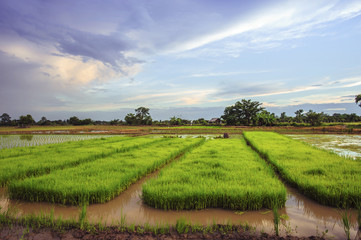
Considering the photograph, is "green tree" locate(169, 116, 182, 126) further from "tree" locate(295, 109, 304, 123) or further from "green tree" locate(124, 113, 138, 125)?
"tree" locate(295, 109, 304, 123)

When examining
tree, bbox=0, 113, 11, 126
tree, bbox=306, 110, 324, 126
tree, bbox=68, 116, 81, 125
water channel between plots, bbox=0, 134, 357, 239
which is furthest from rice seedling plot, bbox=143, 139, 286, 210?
tree, bbox=0, 113, 11, 126

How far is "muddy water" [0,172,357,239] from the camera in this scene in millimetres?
3559

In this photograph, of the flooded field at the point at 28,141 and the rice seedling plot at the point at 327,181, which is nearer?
the rice seedling plot at the point at 327,181

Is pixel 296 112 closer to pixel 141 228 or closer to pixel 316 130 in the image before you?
pixel 316 130

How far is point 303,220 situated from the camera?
12.7 ft

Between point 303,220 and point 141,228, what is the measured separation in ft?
9.93

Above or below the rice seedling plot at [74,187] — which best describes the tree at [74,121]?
above

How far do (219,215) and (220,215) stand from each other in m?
0.02

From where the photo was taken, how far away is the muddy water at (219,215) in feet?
11.7

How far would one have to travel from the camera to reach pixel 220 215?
3.99 m

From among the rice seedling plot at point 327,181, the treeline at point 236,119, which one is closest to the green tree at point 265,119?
the treeline at point 236,119

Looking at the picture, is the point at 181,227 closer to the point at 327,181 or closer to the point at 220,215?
the point at 220,215

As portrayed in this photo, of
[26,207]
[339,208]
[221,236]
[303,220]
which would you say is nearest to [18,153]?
[26,207]

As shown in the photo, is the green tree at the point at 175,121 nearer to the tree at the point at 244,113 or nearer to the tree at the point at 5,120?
the tree at the point at 244,113
